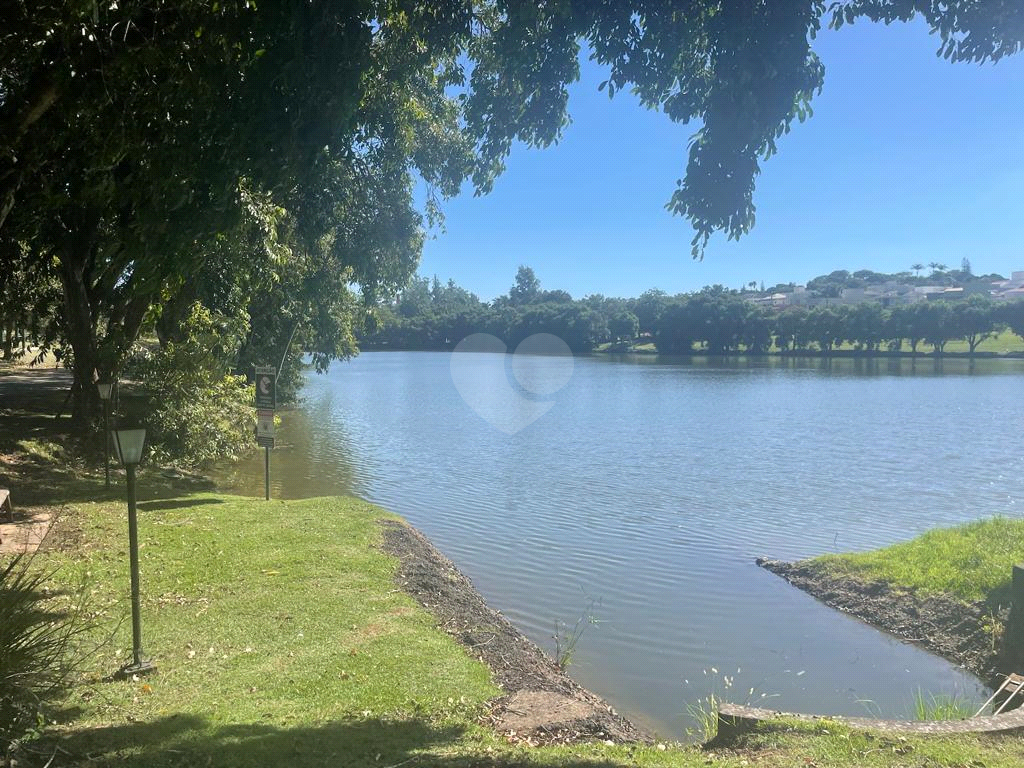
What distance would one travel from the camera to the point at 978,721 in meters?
5.09

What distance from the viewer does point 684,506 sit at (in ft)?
56.4

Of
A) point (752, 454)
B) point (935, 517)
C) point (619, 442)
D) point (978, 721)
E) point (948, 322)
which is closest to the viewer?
point (978, 721)

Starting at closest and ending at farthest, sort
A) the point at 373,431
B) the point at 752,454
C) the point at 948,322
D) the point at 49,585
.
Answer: the point at 49,585, the point at 752,454, the point at 373,431, the point at 948,322

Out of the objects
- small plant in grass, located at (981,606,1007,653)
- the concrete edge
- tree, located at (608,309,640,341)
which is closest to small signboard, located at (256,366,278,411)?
the concrete edge

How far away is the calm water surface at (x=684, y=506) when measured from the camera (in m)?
8.84

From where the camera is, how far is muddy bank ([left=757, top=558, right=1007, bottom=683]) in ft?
29.3

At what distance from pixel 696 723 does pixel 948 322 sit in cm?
9157

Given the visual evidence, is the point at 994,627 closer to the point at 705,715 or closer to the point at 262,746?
the point at 705,715

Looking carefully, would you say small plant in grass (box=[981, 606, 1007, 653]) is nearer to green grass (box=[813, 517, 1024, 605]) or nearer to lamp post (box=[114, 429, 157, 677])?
green grass (box=[813, 517, 1024, 605])

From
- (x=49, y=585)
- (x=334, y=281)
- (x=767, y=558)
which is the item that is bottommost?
(x=767, y=558)

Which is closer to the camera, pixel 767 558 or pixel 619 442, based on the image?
pixel 767 558

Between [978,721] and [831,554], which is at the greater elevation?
[978,721]

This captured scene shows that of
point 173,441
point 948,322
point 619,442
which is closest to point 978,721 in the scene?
point 173,441

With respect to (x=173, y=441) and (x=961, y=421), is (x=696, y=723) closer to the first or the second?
(x=173, y=441)
